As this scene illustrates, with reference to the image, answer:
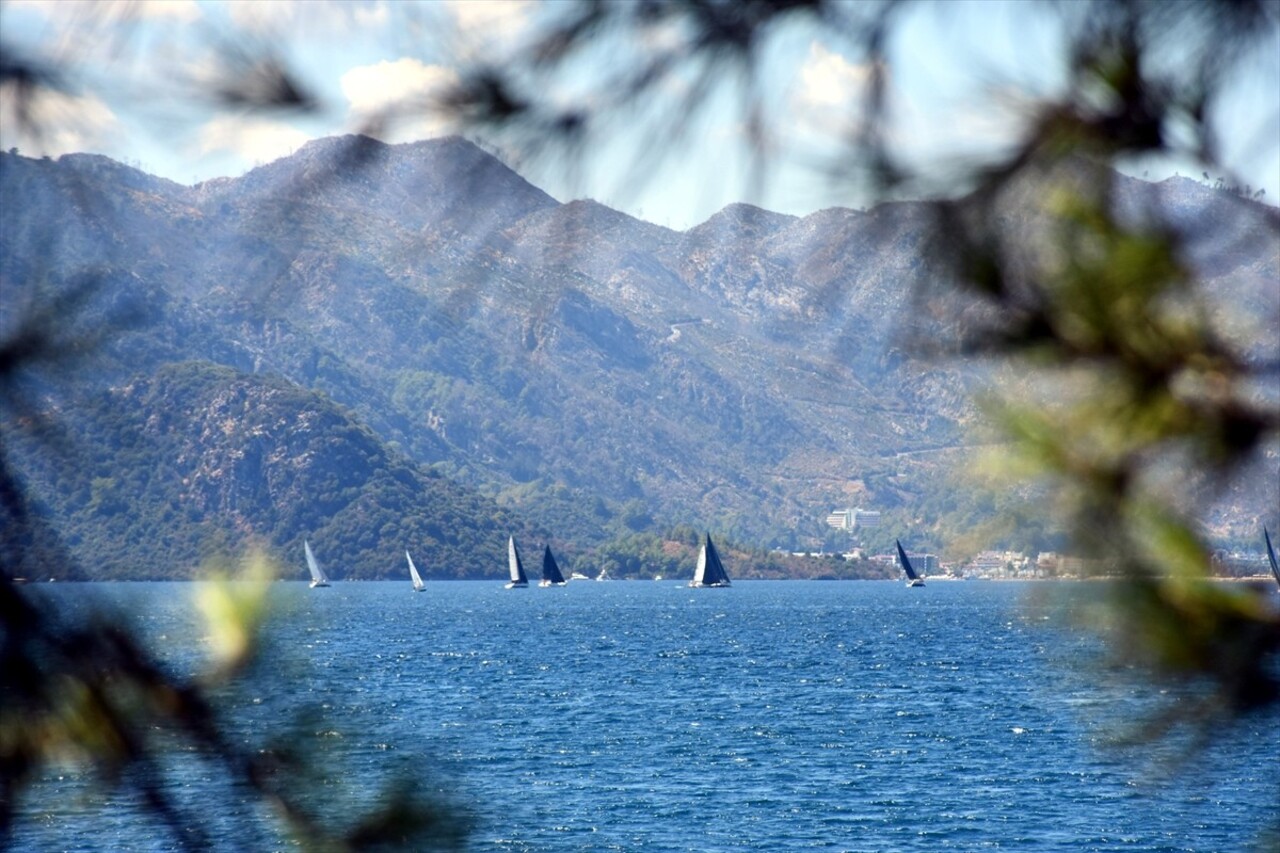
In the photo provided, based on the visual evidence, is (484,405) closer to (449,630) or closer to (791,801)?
(449,630)

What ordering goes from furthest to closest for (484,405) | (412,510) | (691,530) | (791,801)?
(484,405) < (691,530) < (412,510) < (791,801)

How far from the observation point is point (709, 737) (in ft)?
104

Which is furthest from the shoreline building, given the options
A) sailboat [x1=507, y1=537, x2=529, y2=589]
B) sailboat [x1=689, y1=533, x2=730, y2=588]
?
sailboat [x1=689, y1=533, x2=730, y2=588]

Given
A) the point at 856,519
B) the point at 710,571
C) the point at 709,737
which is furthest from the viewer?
the point at 856,519

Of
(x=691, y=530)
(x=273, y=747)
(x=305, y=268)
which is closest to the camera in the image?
(x=273, y=747)

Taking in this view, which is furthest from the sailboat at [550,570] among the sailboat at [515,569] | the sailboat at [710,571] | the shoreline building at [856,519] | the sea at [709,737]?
the shoreline building at [856,519]

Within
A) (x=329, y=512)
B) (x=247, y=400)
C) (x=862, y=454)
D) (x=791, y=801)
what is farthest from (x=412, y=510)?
(x=791, y=801)

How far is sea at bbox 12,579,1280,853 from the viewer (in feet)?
8.30

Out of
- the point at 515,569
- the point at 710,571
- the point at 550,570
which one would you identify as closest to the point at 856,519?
the point at 710,571

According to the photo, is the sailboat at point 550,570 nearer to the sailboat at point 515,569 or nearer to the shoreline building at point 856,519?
the sailboat at point 515,569

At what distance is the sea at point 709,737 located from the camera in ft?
8.30

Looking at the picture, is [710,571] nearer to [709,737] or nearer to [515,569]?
[515,569]

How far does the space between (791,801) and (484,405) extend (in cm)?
14897

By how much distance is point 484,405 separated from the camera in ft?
561
